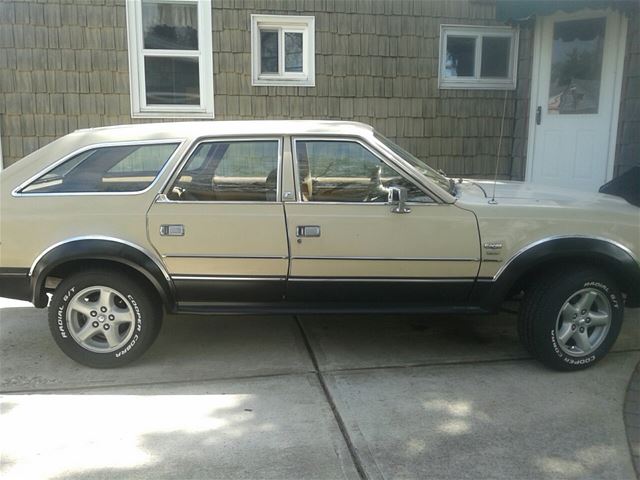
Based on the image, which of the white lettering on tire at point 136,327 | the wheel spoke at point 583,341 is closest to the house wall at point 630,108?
the wheel spoke at point 583,341

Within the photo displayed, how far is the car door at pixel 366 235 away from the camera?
3820mm

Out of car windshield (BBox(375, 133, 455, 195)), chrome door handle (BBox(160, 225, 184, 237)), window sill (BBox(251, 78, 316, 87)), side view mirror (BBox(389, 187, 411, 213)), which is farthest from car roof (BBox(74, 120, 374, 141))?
window sill (BBox(251, 78, 316, 87))

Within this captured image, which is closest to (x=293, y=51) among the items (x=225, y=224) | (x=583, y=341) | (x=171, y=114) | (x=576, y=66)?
(x=171, y=114)

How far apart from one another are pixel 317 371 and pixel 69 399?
153 centimetres

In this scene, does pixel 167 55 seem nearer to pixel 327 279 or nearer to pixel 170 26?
pixel 170 26

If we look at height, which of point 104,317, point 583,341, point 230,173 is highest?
point 230,173

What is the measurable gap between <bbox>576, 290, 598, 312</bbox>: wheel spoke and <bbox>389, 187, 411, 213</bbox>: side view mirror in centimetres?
127

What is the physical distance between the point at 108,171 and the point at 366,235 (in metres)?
1.74

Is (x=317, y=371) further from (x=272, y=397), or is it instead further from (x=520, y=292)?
(x=520, y=292)

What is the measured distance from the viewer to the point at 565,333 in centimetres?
390

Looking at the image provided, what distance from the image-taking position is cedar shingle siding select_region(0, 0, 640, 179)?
7.29 m

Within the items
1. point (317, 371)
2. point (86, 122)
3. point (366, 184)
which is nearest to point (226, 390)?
point (317, 371)

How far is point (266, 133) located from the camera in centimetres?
394

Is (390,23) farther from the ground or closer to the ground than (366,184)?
farther from the ground
